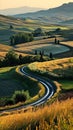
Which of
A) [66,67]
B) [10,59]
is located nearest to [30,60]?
[10,59]

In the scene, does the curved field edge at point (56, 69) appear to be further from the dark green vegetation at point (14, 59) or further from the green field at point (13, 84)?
the dark green vegetation at point (14, 59)

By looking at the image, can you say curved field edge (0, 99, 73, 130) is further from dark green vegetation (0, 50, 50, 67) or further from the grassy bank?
dark green vegetation (0, 50, 50, 67)

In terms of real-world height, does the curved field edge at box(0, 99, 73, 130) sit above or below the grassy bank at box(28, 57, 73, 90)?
above

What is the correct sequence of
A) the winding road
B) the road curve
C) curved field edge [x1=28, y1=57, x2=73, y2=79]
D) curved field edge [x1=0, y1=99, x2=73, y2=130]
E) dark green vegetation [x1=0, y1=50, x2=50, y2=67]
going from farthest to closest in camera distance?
dark green vegetation [x1=0, y1=50, x2=50, y2=67] → curved field edge [x1=28, y1=57, x2=73, y2=79] → the road curve → the winding road → curved field edge [x1=0, y1=99, x2=73, y2=130]

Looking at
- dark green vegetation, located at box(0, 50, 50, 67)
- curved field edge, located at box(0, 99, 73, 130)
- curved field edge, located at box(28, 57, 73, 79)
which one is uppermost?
curved field edge, located at box(0, 99, 73, 130)

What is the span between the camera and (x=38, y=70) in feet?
351

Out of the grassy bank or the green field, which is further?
the grassy bank

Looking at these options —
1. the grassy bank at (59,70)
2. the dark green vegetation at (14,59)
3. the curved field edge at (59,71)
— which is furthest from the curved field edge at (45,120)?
the dark green vegetation at (14,59)

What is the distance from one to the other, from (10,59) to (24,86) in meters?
58.6

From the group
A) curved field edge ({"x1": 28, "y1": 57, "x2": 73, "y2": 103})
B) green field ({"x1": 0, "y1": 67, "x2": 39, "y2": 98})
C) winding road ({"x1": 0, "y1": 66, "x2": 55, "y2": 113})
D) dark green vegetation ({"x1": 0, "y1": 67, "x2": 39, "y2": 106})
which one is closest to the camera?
winding road ({"x1": 0, "y1": 66, "x2": 55, "y2": 113})

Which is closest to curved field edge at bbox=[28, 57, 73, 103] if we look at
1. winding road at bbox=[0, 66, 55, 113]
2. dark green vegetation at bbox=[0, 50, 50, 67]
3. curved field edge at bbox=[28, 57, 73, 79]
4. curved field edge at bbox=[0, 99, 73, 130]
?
curved field edge at bbox=[28, 57, 73, 79]

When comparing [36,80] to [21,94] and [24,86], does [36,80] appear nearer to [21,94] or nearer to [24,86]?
[24,86]

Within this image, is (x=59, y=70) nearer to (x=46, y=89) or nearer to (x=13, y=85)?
(x=13, y=85)

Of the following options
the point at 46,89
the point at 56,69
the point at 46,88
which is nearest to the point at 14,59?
the point at 56,69
